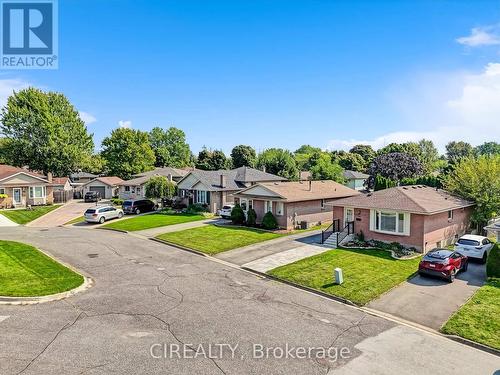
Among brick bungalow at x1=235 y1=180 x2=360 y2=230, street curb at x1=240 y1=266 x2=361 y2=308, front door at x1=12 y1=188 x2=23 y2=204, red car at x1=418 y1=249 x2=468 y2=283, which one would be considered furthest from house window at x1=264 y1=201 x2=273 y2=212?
front door at x1=12 y1=188 x2=23 y2=204

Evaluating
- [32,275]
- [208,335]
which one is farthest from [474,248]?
[32,275]

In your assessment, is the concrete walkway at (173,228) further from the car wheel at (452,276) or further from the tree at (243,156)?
the tree at (243,156)

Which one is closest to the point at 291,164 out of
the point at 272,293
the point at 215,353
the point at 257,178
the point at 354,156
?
the point at 257,178

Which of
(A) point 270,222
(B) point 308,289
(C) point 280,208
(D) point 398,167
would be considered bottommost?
(B) point 308,289

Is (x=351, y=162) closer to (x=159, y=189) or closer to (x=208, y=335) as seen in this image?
(x=159, y=189)

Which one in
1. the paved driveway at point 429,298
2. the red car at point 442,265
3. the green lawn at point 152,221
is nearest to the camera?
the paved driveway at point 429,298

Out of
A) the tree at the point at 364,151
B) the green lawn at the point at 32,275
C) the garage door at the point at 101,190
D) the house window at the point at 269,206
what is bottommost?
the green lawn at the point at 32,275

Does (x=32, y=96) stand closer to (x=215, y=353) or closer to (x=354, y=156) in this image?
(x=215, y=353)

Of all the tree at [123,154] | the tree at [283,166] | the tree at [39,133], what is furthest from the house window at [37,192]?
the tree at [283,166]
